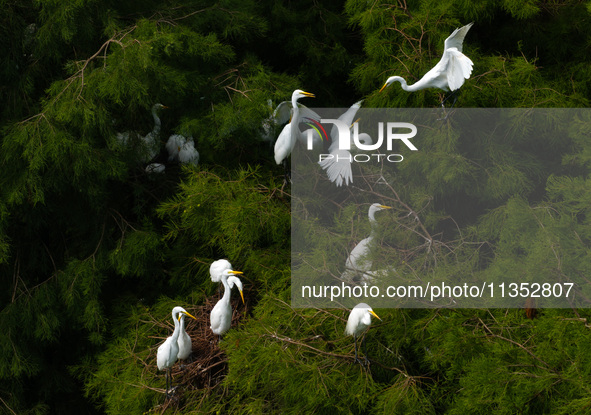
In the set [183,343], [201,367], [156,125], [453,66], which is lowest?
[201,367]

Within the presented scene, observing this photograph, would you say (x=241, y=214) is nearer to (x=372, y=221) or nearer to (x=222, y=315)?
(x=222, y=315)

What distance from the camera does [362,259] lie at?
91.4 inches

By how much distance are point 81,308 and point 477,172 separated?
181cm

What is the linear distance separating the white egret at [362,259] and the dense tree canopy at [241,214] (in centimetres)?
10

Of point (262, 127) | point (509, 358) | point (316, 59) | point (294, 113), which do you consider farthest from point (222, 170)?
point (509, 358)

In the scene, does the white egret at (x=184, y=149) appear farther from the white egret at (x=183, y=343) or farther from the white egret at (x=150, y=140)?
the white egret at (x=183, y=343)

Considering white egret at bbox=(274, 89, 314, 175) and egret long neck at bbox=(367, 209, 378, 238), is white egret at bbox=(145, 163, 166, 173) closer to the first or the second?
white egret at bbox=(274, 89, 314, 175)

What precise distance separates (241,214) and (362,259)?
1.81ft

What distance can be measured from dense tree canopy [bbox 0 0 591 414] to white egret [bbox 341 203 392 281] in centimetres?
10

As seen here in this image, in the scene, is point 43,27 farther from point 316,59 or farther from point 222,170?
point 316,59

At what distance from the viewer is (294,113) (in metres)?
2.77

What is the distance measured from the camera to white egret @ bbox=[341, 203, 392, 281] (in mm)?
2316

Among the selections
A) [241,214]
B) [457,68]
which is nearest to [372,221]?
[241,214]

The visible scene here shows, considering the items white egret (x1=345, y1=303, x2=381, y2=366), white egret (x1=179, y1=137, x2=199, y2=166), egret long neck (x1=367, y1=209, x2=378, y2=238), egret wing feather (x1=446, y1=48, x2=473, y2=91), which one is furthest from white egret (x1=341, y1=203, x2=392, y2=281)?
white egret (x1=179, y1=137, x2=199, y2=166)
